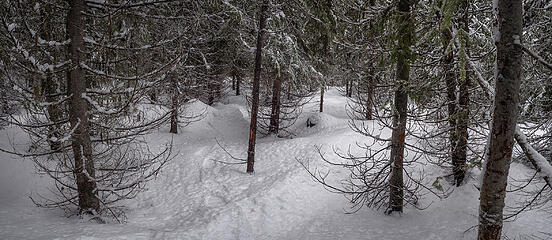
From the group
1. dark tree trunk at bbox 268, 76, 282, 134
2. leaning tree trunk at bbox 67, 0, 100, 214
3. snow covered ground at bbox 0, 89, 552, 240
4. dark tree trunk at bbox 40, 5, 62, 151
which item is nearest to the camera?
dark tree trunk at bbox 40, 5, 62, 151

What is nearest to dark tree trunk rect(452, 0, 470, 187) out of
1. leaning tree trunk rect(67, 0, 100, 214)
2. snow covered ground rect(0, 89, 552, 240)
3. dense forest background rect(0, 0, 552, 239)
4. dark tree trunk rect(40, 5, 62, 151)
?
dense forest background rect(0, 0, 552, 239)

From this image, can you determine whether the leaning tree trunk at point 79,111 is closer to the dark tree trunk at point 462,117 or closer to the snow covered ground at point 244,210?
the snow covered ground at point 244,210

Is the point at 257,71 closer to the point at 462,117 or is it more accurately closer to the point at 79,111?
the point at 79,111

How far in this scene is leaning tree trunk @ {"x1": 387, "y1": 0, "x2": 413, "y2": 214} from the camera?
5801mm

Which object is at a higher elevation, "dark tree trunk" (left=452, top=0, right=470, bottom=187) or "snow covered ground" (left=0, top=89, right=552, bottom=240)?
"dark tree trunk" (left=452, top=0, right=470, bottom=187)

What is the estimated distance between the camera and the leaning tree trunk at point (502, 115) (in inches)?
114

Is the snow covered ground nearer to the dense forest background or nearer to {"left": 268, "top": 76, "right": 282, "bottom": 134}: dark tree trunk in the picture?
the dense forest background

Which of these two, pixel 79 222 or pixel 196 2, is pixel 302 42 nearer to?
pixel 196 2

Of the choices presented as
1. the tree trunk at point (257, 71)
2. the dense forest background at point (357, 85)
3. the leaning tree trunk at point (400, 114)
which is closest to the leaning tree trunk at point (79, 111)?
the dense forest background at point (357, 85)

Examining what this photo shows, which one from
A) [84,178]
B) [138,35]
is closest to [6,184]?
[84,178]

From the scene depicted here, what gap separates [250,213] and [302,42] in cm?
650

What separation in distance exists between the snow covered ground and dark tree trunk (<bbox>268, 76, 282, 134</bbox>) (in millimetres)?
3150

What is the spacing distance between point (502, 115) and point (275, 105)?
12.4 m

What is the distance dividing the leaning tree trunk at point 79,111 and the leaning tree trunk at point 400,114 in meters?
6.38
